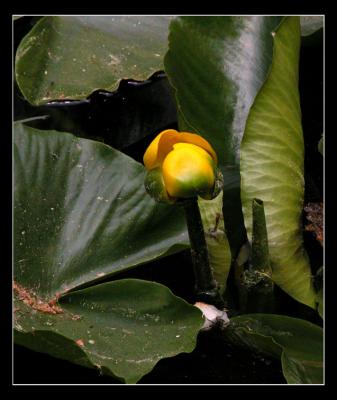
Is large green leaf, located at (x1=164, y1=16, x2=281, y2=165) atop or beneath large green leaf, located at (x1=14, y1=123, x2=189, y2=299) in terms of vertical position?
atop

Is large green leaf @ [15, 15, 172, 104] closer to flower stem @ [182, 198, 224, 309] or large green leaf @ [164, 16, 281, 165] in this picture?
large green leaf @ [164, 16, 281, 165]

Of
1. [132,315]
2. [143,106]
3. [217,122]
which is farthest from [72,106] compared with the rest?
[132,315]

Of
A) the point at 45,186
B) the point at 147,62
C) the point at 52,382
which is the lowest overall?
the point at 52,382

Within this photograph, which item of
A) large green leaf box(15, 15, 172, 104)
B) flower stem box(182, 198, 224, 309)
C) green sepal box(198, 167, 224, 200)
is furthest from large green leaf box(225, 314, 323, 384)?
large green leaf box(15, 15, 172, 104)

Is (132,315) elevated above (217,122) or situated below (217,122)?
below

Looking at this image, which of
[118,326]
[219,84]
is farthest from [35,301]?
[219,84]

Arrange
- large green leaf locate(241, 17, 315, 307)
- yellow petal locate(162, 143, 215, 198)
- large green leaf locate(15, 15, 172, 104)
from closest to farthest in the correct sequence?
yellow petal locate(162, 143, 215, 198) < large green leaf locate(241, 17, 315, 307) < large green leaf locate(15, 15, 172, 104)

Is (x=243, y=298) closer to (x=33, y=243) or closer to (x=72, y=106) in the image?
(x=33, y=243)
